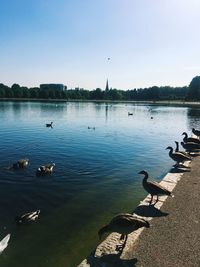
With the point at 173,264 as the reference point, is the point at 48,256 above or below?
below

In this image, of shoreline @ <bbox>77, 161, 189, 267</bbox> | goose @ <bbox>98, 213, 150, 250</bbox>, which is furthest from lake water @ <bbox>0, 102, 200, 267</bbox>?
goose @ <bbox>98, 213, 150, 250</bbox>

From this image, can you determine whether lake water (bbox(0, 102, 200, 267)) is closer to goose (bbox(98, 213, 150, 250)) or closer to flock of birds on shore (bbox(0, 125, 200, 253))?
flock of birds on shore (bbox(0, 125, 200, 253))

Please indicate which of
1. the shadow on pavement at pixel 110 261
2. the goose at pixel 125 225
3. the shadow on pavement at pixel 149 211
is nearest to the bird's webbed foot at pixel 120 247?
the goose at pixel 125 225

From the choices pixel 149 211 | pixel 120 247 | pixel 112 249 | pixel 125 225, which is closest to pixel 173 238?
pixel 125 225

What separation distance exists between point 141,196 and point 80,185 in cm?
397

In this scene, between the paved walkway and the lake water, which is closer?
the paved walkway

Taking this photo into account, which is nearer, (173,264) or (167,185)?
(173,264)

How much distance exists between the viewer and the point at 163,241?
1094cm

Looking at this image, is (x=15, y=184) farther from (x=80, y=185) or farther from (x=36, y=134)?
(x=36, y=134)

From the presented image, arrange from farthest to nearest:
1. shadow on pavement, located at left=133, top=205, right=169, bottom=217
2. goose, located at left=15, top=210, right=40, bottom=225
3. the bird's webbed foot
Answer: goose, located at left=15, top=210, right=40, bottom=225
shadow on pavement, located at left=133, top=205, right=169, bottom=217
the bird's webbed foot

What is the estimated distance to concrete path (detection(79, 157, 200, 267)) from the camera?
9.77 metres

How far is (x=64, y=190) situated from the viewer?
730 inches

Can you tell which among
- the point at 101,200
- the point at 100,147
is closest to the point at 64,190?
the point at 101,200

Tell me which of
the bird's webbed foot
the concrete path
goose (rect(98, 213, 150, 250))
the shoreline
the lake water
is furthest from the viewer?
the lake water
